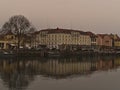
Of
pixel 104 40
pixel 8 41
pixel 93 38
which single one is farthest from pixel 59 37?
pixel 8 41

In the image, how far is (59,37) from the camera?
116375mm

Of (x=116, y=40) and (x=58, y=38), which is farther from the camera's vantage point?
(x=116, y=40)

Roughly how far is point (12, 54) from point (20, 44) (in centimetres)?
1162

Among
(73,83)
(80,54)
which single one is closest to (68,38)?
(80,54)

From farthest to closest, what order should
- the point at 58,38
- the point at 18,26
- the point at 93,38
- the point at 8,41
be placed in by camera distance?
the point at 93,38, the point at 58,38, the point at 8,41, the point at 18,26

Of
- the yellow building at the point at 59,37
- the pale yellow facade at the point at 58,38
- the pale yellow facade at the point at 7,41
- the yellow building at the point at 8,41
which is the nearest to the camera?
the yellow building at the point at 8,41

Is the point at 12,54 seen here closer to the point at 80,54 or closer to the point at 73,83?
the point at 80,54

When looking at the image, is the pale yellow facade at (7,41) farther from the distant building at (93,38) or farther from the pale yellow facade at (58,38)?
the distant building at (93,38)

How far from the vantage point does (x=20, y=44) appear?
80875 mm

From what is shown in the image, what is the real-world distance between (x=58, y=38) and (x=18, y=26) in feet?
140

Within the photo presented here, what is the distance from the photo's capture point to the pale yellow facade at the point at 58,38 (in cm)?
11338

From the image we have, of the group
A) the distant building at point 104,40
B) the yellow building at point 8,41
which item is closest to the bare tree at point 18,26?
the yellow building at point 8,41

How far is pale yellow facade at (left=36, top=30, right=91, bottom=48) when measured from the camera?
113 m

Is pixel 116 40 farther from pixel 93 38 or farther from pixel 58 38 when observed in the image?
pixel 58 38
